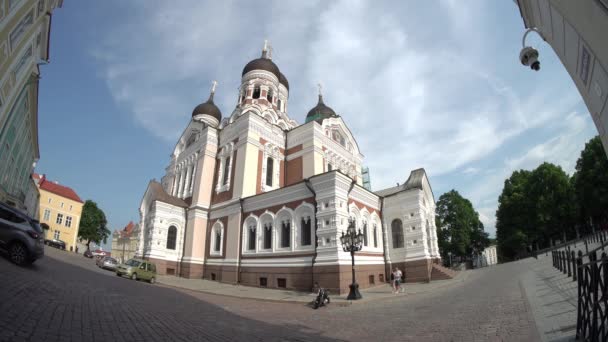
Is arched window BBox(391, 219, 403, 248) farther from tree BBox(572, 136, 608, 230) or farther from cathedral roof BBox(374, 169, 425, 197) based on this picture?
tree BBox(572, 136, 608, 230)

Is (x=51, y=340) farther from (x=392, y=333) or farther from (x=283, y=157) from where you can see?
(x=283, y=157)

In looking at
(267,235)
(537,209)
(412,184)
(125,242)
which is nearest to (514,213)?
(537,209)

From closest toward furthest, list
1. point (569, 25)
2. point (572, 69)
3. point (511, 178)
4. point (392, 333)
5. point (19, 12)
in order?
point (569, 25)
point (572, 69)
point (392, 333)
point (19, 12)
point (511, 178)

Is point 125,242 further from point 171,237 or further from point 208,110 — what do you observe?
point 171,237

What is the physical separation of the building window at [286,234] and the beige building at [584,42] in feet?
49.2

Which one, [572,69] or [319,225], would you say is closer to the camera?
[572,69]

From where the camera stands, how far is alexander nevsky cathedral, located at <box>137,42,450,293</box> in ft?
55.3

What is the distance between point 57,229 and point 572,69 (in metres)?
60.5

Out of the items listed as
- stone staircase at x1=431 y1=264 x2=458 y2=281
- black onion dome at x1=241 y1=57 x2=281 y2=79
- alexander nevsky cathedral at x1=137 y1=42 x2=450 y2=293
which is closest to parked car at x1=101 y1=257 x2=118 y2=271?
alexander nevsky cathedral at x1=137 y1=42 x2=450 y2=293

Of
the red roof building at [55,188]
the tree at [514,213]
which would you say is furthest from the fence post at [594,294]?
the red roof building at [55,188]

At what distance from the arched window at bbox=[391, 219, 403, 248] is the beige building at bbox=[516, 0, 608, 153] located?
16.1m

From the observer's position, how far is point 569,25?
568cm

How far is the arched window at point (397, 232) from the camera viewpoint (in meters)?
21.4

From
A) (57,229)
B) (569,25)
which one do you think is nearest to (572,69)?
(569,25)
